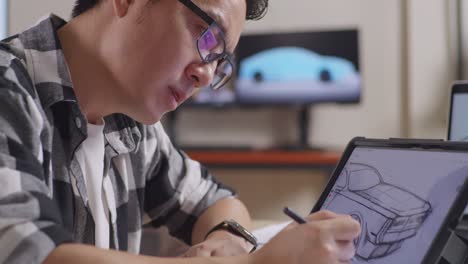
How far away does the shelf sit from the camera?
2.71 m

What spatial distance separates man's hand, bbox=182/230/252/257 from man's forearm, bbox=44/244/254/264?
9.4 inches

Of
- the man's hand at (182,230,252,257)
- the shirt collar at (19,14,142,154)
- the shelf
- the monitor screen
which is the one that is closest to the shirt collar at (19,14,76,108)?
the shirt collar at (19,14,142,154)

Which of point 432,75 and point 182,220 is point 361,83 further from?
point 182,220

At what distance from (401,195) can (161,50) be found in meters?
0.36

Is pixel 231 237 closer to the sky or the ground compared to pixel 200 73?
closer to the ground

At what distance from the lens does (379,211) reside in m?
0.62

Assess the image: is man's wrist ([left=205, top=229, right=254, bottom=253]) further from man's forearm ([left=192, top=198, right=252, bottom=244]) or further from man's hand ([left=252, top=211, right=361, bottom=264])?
man's hand ([left=252, top=211, right=361, bottom=264])

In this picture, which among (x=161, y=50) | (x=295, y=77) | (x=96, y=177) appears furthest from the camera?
(x=295, y=77)

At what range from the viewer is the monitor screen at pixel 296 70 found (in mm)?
2990

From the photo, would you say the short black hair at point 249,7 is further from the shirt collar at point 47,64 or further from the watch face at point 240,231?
the watch face at point 240,231

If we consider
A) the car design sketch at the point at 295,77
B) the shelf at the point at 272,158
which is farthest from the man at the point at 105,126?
the car design sketch at the point at 295,77

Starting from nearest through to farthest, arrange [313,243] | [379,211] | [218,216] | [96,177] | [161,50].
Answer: [313,243], [379,211], [161,50], [96,177], [218,216]

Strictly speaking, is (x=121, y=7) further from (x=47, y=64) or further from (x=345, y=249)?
(x=345, y=249)

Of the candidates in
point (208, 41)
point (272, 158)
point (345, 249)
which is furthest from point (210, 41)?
point (272, 158)
